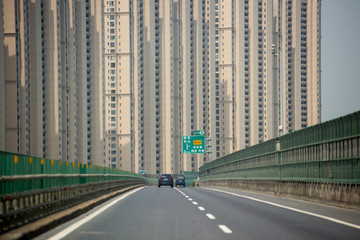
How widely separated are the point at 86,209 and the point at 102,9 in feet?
560

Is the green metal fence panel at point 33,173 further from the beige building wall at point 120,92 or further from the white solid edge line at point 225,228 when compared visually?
the beige building wall at point 120,92

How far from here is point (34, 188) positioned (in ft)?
36.1

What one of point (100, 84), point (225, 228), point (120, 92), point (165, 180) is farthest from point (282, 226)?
point (100, 84)

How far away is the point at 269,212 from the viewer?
16625mm

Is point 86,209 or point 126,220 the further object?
point 86,209

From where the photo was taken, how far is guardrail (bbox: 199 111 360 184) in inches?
690

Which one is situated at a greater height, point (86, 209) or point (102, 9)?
point (102, 9)

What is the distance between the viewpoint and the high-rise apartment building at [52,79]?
417 feet

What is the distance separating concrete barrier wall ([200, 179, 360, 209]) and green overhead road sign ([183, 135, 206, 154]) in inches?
2013

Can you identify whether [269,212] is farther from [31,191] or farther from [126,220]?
[31,191]

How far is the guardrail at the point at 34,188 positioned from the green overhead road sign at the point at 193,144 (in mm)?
69058

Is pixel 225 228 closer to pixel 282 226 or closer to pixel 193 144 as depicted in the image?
pixel 282 226

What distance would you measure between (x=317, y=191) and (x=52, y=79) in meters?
135

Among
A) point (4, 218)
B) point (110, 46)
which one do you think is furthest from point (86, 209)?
point (110, 46)
